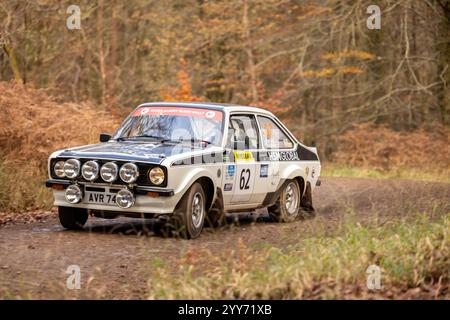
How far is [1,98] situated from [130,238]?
6.13 m

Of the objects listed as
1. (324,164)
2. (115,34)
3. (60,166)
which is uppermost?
(115,34)

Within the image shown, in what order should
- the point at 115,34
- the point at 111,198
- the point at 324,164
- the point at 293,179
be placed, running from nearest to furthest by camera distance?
the point at 111,198 → the point at 293,179 → the point at 324,164 → the point at 115,34

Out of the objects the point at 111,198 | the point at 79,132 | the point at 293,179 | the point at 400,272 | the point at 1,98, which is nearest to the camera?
the point at 400,272

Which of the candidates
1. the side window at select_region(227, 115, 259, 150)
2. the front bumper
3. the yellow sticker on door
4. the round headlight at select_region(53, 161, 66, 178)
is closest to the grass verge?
the front bumper

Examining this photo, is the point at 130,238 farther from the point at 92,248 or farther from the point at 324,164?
the point at 324,164

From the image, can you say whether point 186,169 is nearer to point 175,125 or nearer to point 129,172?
point 129,172

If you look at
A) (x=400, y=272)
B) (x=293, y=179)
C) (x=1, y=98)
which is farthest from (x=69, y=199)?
(x=1, y=98)

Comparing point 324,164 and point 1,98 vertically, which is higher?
point 1,98

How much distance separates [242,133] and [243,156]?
536 mm

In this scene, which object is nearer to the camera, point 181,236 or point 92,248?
point 92,248

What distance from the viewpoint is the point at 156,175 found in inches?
389

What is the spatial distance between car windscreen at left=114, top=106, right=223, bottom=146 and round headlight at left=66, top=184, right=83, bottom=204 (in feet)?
4.75

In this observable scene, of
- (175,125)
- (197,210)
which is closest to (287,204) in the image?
(175,125)

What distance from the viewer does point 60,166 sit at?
10.4 meters
